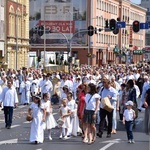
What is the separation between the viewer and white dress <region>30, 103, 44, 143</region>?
56.5ft

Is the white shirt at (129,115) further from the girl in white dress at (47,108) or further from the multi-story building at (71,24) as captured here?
the multi-story building at (71,24)

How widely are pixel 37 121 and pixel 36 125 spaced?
0.37 ft

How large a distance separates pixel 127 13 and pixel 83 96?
11079cm

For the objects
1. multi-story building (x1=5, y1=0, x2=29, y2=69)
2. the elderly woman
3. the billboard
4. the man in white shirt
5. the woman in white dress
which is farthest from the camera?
the billboard

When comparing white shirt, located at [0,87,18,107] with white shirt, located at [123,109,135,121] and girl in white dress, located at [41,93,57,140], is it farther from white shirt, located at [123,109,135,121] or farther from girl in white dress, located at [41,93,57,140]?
white shirt, located at [123,109,135,121]

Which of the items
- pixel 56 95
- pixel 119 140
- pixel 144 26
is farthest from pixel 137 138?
pixel 144 26

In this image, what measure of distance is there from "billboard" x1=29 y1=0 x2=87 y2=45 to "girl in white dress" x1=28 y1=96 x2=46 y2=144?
81.5m

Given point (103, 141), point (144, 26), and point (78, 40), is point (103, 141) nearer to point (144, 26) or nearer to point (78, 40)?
point (144, 26)

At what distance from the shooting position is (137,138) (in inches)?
727

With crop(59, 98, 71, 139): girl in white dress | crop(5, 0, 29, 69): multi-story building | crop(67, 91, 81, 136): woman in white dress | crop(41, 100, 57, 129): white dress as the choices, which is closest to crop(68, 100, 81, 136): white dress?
crop(67, 91, 81, 136): woman in white dress

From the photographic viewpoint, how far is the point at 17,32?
66.4 m

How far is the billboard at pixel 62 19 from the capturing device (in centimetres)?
9944

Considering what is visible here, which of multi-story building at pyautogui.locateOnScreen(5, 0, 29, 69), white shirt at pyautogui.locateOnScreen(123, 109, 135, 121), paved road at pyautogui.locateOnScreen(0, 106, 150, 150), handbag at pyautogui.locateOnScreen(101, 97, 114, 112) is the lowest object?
paved road at pyautogui.locateOnScreen(0, 106, 150, 150)

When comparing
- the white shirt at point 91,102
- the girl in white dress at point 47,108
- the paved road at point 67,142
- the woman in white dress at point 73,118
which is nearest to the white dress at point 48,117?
the girl in white dress at point 47,108
